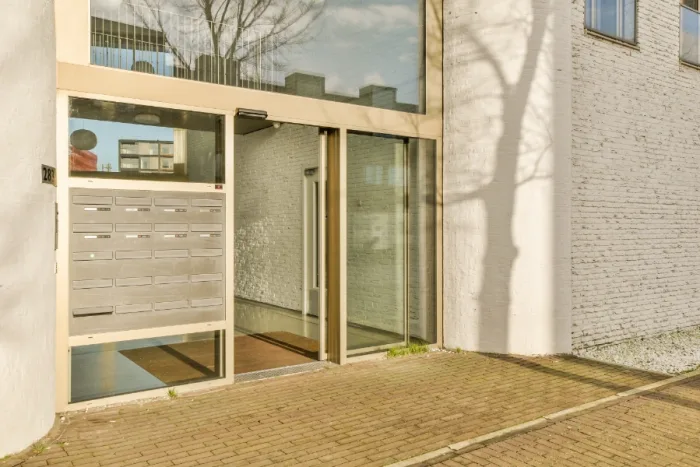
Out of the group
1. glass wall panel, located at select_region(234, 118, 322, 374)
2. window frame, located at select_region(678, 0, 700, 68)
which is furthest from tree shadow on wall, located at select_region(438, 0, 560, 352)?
window frame, located at select_region(678, 0, 700, 68)

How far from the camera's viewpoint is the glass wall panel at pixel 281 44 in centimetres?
604

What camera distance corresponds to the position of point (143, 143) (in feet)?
19.8

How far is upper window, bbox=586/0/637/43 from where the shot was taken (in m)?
8.83

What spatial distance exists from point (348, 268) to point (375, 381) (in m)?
1.46

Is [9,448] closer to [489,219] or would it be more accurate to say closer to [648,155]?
[489,219]

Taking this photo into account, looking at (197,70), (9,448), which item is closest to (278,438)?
(9,448)

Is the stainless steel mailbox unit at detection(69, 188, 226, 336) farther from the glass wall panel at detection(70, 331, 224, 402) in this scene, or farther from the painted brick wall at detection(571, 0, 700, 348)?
the painted brick wall at detection(571, 0, 700, 348)

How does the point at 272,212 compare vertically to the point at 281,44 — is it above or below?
below

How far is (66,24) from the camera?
5.63 meters

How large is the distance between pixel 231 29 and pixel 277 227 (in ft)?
18.1

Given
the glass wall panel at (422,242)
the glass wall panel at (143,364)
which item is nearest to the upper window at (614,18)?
the glass wall panel at (422,242)

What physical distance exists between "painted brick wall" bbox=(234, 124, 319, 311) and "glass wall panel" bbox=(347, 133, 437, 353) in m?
3.00

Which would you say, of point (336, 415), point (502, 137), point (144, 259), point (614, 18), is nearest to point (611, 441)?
point (336, 415)

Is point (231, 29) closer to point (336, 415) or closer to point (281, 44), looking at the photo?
point (281, 44)
